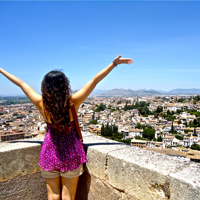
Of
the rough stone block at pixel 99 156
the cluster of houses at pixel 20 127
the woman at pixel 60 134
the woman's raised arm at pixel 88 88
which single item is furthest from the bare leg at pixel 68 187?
the cluster of houses at pixel 20 127

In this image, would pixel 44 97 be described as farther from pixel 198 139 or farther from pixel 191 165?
pixel 198 139

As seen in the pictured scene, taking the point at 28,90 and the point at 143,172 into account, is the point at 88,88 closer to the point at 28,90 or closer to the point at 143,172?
the point at 28,90

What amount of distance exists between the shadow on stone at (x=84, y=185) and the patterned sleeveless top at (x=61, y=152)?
0.34 m

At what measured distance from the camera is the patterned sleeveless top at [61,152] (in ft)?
4.76

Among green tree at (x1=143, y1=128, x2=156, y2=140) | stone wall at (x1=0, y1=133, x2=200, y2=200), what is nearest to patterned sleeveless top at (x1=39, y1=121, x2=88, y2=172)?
stone wall at (x1=0, y1=133, x2=200, y2=200)

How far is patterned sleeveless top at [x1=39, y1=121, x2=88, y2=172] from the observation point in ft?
4.76

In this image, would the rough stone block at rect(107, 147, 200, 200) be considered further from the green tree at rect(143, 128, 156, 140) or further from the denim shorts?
the green tree at rect(143, 128, 156, 140)

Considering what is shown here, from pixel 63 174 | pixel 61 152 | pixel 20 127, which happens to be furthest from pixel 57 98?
pixel 20 127

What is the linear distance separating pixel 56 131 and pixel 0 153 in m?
0.62

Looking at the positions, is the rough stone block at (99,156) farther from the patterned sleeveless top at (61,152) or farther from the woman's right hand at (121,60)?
the woman's right hand at (121,60)

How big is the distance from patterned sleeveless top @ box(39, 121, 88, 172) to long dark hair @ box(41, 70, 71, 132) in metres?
0.09

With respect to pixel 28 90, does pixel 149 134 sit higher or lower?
lower

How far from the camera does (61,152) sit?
4.85 feet

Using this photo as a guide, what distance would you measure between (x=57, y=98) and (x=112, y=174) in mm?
698
